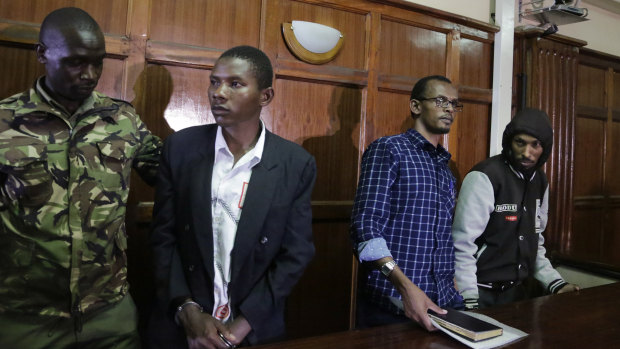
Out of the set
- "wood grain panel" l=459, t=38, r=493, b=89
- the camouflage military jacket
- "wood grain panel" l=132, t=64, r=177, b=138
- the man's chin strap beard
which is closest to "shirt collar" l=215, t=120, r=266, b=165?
the camouflage military jacket

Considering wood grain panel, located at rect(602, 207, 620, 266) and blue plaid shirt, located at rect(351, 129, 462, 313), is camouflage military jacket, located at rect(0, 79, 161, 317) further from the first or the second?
wood grain panel, located at rect(602, 207, 620, 266)

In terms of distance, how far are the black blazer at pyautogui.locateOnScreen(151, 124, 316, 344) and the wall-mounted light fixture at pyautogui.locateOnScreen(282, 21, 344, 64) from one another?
1.05 metres

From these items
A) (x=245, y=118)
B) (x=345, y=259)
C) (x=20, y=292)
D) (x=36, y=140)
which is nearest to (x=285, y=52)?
(x=245, y=118)

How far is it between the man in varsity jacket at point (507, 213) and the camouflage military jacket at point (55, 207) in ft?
4.52

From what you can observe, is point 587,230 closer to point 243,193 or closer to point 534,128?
point 534,128

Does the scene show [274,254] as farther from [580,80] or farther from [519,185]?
[580,80]

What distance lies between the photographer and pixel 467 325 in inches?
50.1

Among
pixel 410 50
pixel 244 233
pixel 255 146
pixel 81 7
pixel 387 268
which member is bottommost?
pixel 387 268

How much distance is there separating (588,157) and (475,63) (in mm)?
1434

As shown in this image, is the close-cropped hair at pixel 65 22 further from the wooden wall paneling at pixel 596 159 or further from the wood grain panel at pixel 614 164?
the wood grain panel at pixel 614 164

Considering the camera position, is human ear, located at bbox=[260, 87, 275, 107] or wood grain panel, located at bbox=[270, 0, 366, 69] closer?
human ear, located at bbox=[260, 87, 275, 107]

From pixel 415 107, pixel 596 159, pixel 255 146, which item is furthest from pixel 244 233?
pixel 596 159

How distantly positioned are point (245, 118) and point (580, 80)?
3269mm

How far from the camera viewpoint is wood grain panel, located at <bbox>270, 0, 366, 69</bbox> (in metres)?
2.39
